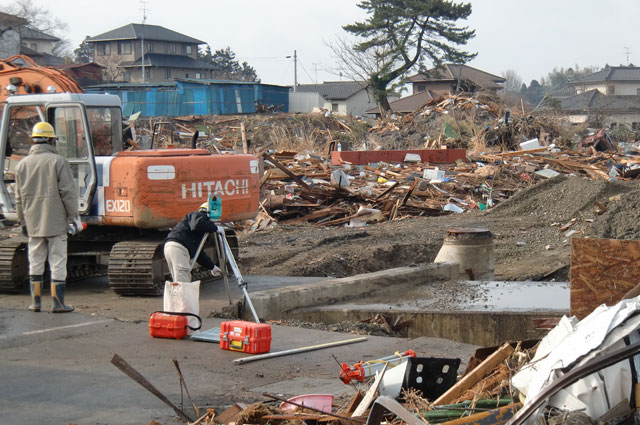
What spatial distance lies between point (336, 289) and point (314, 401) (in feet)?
19.2

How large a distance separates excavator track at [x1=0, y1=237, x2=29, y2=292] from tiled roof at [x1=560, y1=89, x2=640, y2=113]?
7391 centimetres

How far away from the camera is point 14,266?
10.5 meters

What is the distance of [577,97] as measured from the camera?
88.8 meters

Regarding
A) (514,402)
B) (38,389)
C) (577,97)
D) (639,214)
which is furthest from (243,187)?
(577,97)

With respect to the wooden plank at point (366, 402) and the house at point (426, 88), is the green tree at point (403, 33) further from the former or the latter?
the wooden plank at point (366, 402)

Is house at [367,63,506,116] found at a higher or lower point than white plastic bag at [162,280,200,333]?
higher

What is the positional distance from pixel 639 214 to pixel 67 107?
1119 centimetres

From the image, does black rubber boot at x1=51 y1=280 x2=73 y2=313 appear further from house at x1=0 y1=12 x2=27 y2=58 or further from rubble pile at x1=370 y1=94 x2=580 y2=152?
house at x1=0 y1=12 x2=27 y2=58

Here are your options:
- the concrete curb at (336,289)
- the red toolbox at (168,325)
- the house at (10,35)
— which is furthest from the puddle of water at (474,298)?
the house at (10,35)

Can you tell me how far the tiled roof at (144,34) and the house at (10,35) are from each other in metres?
23.9

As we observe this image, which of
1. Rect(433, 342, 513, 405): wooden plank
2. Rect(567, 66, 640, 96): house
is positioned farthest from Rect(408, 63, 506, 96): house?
Rect(433, 342, 513, 405): wooden plank

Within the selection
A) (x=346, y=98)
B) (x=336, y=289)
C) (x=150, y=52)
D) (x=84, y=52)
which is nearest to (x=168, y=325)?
(x=336, y=289)

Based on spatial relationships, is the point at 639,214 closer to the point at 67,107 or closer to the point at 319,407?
the point at 67,107

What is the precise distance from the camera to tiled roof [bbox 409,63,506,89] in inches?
2453
